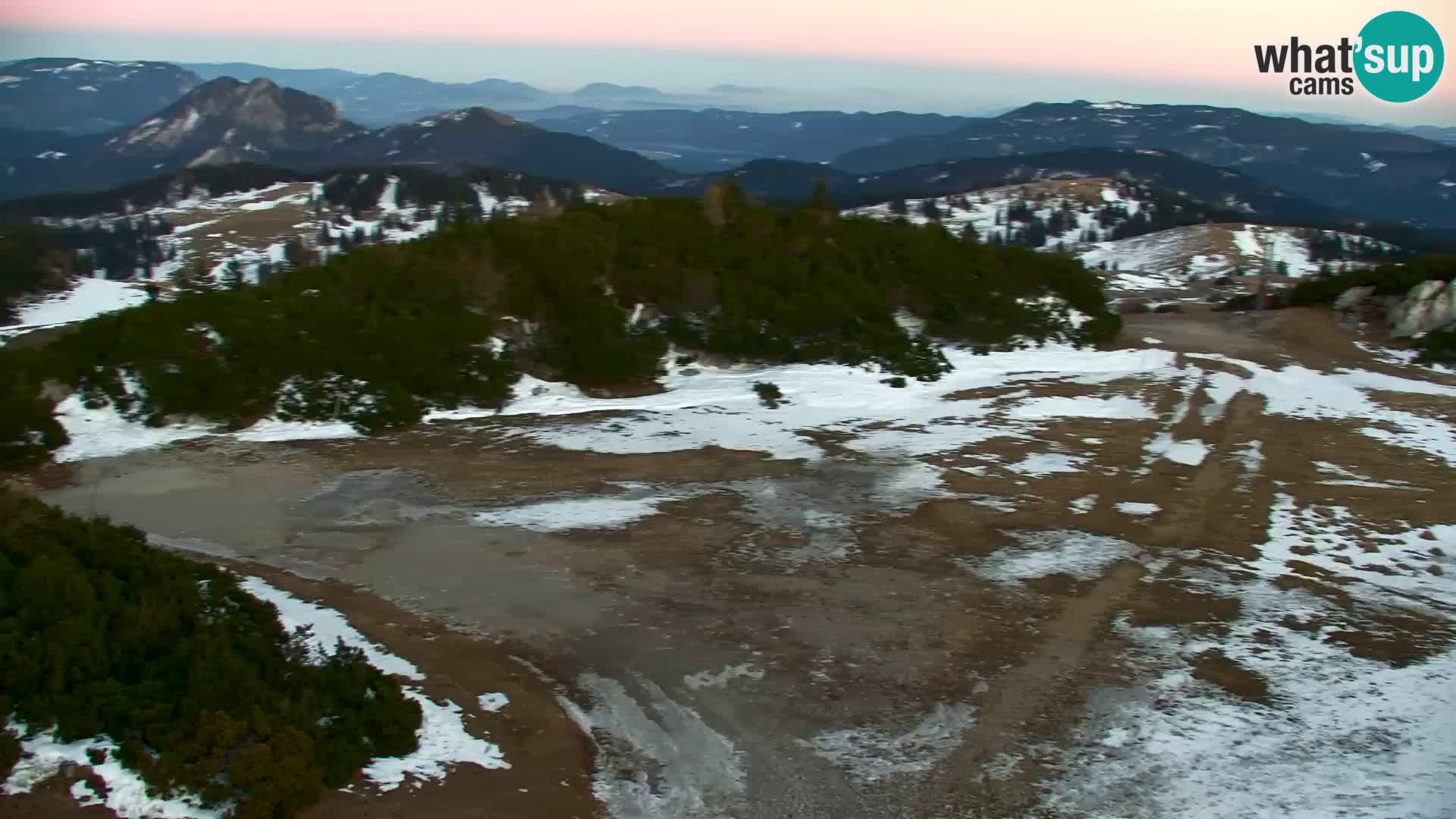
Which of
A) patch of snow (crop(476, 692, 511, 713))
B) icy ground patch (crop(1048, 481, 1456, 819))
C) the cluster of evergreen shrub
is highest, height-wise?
the cluster of evergreen shrub

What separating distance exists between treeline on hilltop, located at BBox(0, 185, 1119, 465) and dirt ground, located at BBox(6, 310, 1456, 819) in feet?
5.20

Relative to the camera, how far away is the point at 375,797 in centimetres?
775

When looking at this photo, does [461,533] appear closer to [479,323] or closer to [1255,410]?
[479,323]

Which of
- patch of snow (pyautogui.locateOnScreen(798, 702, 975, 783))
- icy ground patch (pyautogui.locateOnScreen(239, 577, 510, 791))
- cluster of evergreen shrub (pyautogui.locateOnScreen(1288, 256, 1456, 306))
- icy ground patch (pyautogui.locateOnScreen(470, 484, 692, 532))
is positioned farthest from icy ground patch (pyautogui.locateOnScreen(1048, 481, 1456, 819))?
cluster of evergreen shrub (pyautogui.locateOnScreen(1288, 256, 1456, 306))

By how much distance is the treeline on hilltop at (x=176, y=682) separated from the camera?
23.9ft

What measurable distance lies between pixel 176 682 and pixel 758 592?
630 cm

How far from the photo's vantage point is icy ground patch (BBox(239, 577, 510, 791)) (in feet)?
26.8

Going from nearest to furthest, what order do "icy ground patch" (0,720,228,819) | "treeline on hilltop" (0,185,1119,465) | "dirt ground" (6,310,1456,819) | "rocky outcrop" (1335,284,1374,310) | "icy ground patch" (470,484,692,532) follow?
"icy ground patch" (0,720,228,819), "dirt ground" (6,310,1456,819), "icy ground patch" (470,484,692,532), "treeline on hilltop" (0,185,1119,465), "rocky outcrop" (1335,284,1374,310)

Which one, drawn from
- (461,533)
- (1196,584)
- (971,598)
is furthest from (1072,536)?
(461,533)

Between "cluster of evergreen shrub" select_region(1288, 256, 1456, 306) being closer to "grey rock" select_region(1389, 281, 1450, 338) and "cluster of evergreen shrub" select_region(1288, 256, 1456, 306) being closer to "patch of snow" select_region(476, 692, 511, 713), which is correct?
"grey rock" select_region(1389, 281, 1450, 338)

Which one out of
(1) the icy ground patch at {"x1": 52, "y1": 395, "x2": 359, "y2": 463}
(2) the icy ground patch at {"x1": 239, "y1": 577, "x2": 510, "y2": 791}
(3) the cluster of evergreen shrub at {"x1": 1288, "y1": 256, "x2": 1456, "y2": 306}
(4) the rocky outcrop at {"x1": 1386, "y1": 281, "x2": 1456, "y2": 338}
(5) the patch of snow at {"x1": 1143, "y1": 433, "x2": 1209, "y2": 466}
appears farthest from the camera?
(3) the cluster of evergreen shrub at {"x1": 1288, "y1": 256, "x2": 1456, "y2": 306}

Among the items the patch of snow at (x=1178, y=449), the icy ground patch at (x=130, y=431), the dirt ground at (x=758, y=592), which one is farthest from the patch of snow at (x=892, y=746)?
the icy ground patch at (x=130, y=431)

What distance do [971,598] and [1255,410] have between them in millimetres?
12637

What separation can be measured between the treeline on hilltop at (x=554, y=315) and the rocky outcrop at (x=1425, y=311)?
7.81 m
